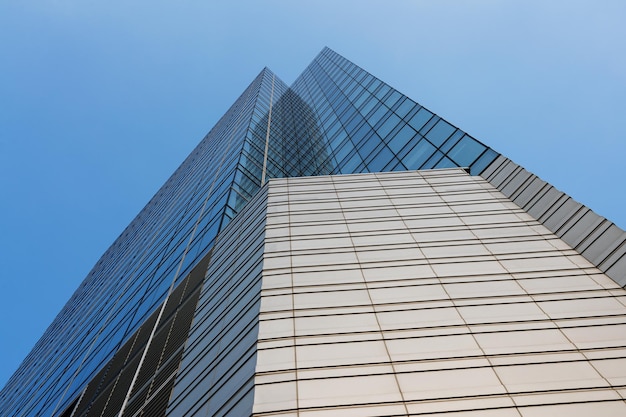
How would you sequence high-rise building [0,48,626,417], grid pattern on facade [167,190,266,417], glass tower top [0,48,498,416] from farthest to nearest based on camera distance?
1. glass tower top [0,48,498,416]
2. grid pattern on facade [167,190,266,417]
3. high-rise building [0,48,626,417]

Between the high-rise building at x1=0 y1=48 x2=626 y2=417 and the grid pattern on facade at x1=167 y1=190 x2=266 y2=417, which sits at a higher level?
the high-rise building at x1=0 y1=48 x2=626 y2=417

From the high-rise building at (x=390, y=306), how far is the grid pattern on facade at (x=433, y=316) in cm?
4

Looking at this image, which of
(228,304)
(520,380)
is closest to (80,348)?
(228,304)

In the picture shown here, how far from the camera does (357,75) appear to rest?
151 ft

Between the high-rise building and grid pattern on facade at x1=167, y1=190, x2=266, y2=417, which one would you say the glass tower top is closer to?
the high-rise building

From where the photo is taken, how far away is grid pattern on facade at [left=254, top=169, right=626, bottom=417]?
8.91 metres

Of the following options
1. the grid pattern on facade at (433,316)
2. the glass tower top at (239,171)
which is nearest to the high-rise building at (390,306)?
the grid pattern on facade at (433,316)

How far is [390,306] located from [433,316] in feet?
3.32

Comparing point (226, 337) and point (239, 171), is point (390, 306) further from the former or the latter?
point (239, 171)

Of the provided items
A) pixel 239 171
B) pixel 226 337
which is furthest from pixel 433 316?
pixel 239 171

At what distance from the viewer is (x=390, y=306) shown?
11469 millimetres

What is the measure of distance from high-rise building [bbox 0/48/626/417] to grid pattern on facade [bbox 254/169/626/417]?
38 mm

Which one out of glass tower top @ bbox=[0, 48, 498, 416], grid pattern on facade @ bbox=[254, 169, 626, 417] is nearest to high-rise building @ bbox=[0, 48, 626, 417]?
grid pattern on facade @ bbox=[254, 169, 626, 417]

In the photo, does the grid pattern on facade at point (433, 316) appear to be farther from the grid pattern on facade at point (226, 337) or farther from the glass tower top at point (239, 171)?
the glass tower top at point (239, 171)
